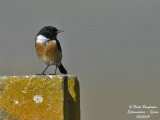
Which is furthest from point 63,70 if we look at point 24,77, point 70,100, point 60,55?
point 24,77

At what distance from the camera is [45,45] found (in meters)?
7.18

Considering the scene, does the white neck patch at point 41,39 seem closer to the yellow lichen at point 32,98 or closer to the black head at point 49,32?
the black head at point 49,32

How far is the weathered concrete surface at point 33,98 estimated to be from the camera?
9.41 feet

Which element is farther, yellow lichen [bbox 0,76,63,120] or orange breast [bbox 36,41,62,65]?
orange breast [bbox 36,41,62,65]

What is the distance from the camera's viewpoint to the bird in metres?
7.18

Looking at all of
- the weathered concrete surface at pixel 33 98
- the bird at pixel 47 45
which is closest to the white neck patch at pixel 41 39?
the bird at pixel 47 45

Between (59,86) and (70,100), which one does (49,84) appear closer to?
(59,86)

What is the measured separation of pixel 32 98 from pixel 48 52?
4.37 metres

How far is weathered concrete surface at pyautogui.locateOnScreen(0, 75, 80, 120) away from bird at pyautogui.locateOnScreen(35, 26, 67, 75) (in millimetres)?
4270

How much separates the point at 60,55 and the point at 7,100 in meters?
4.70

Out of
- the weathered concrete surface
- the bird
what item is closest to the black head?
the bird

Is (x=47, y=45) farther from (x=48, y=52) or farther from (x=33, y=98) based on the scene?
(x=33, y=98)

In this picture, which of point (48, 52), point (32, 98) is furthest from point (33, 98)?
point (48, 52)

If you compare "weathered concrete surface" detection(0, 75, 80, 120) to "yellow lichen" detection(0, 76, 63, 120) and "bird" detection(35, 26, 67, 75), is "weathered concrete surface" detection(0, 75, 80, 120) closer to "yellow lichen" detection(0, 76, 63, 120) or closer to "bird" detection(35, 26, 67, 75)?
"yellow lichen" detection(0, 76, 63, 120)
